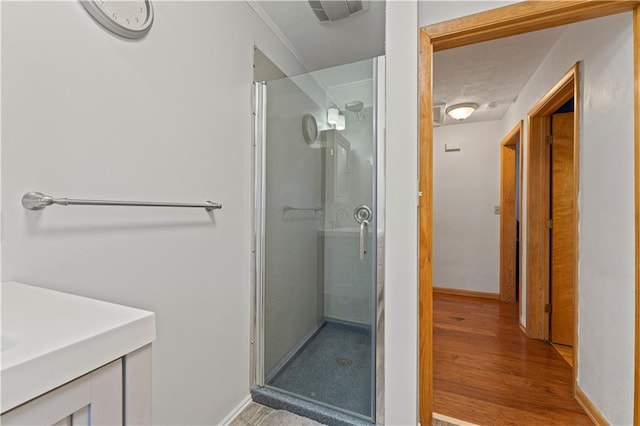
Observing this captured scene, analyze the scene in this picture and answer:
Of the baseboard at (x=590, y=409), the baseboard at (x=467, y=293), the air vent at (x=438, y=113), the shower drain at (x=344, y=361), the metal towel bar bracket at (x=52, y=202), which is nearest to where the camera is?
the metal towel bar bracket at (x=52, y=202)

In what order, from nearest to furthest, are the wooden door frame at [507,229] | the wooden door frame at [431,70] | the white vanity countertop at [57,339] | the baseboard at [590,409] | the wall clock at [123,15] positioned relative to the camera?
the white vanity countertop at [57,339] → the wall clock at [123,15] → the wooden door frame at [431,70] → the baseboard at [590,409] → the wooden door frame at [507,229]

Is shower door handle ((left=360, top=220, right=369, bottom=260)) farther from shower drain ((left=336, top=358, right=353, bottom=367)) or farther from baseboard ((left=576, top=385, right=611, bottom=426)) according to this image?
baseboard ((left=576, top=385, right=611, bottom=426))

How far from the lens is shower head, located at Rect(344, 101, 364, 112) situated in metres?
Answer: 1.53

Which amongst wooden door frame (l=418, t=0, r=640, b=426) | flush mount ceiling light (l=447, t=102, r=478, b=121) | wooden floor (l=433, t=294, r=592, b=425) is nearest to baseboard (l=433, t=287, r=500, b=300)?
wooden floor (l=433, t=294, r=592, b=425)

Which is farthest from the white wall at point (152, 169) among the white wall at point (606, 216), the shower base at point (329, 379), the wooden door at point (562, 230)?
the wooden door at point (562, 230)

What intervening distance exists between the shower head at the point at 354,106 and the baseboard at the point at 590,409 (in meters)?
2.04

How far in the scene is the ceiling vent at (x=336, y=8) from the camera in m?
1.66

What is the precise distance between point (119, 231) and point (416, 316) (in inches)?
50.2

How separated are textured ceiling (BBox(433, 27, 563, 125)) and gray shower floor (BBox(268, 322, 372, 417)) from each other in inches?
85.4

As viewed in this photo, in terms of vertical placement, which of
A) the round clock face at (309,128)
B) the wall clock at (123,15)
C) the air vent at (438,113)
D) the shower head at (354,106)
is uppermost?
the air vent at (438,113)

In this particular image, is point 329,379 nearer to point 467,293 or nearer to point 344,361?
point 344,361

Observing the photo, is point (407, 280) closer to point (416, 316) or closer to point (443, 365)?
point (416, 316)

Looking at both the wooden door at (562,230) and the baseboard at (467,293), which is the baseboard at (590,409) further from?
the baseboard at (467,293)

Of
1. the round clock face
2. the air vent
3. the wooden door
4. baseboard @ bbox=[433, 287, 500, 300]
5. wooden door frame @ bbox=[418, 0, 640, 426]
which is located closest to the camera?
wooden door frame @ bbox=[418, 0, 640, 426]
